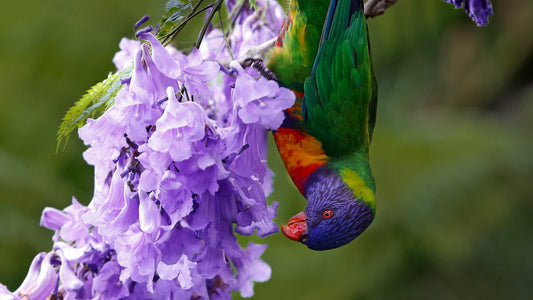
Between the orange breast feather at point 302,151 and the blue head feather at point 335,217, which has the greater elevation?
the orange breast feather at point 302,151

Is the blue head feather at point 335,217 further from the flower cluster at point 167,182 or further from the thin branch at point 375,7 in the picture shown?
the thin branch at point 375,7

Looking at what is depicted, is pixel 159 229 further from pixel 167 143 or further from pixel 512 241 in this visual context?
pixel 512 241

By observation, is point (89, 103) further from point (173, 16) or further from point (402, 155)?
point (402, 155)

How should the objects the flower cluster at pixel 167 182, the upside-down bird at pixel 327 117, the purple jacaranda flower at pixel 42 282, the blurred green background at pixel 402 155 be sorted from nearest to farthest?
the flower cluster at pixel 167 182 → the purple jacaranda flower at pixel 42 282 → the upside-down bird at pixel 327 117 → the blurred green background at pixel 402 155

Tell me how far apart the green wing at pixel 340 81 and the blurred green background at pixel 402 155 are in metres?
1.42

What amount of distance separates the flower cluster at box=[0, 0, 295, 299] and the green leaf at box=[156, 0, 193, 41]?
3 centimetres

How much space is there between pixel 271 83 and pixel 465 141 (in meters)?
2.06

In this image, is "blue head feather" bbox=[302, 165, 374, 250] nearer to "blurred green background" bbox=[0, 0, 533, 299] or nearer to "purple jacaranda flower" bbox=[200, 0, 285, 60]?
"purple jacaranda flower" bbox=[200, 0, 285, 60]

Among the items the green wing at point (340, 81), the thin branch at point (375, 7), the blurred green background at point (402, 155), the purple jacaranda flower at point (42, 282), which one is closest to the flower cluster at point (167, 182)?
the purple jacaranda flower at point (42, 282)

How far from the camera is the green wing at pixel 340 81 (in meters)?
1.00

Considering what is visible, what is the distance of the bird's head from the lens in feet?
3.21

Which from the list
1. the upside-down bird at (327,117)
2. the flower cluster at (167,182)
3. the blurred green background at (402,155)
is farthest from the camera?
the blurred green background at (402,155)

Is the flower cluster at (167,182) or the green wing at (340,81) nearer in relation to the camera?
the flower cluster at (167,182)

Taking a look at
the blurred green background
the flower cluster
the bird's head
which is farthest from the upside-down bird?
the blurred green background
